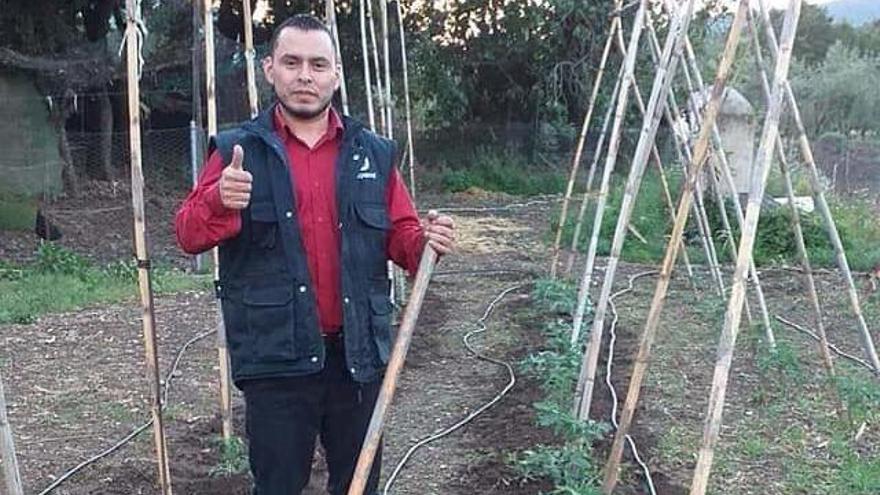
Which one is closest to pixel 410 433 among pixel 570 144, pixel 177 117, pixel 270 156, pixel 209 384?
pixel 209 384

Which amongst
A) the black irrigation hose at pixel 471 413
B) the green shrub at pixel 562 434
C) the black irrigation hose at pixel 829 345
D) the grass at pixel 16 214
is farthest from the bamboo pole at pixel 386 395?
the grass at pixel 16 214

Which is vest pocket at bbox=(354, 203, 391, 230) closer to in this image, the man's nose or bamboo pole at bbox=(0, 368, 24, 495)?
the man's nose

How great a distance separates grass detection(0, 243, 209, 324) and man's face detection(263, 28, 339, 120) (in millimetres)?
4222

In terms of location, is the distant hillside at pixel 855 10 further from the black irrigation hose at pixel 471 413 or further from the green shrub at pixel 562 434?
the green shrub at pixel 562 434

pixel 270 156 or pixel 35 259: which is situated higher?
pixel 270 156

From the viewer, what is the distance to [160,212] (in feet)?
34.6

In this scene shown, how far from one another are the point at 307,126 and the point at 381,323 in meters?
0.47

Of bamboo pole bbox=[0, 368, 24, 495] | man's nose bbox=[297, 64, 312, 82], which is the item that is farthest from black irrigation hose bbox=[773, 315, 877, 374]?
bamboo pole bbox=[0, 368, 24, 495]

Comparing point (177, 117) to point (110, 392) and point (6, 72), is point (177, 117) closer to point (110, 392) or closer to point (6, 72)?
point (6, 72)

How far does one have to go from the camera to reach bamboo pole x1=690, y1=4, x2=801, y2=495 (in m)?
2.18

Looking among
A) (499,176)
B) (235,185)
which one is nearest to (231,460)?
(235,185)

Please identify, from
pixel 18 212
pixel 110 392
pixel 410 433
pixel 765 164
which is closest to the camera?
pixel 765 164

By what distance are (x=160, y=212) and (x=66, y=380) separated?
6.26 m

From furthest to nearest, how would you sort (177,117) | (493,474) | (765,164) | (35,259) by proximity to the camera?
(177,117)
(35,259)
(493,474)
(765,164)
